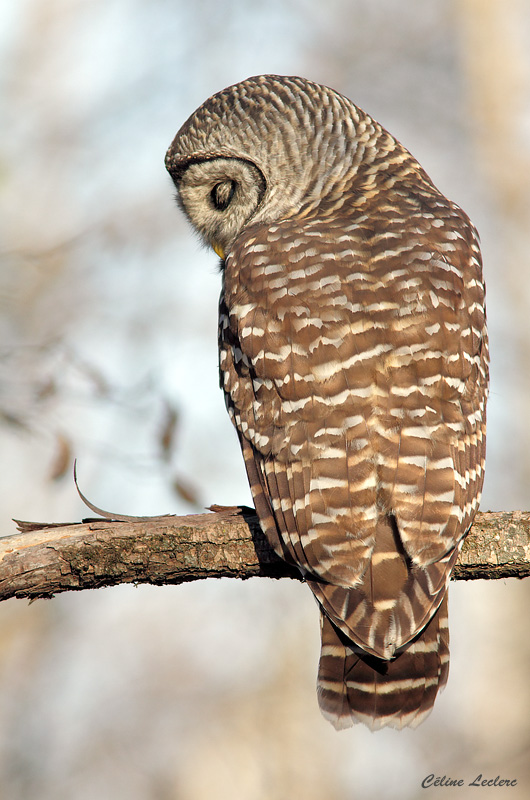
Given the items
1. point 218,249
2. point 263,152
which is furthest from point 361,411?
point 218,249

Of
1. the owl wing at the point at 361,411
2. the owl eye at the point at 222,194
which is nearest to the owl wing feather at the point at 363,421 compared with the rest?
the owl wing at the point at 361,411

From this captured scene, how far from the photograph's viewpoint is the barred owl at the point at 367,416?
10.2 ft

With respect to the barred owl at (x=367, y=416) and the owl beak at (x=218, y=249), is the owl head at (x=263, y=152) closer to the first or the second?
the owl beak at (x=218, y=249)

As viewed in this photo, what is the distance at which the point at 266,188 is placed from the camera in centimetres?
503

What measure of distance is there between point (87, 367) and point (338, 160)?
89.3 inches

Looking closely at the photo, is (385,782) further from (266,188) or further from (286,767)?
(266,188)

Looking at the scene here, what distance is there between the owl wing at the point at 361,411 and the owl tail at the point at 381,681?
0.20m

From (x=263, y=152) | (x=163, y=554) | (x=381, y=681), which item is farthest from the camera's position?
(x=263, y=152)

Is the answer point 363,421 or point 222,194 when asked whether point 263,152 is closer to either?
point 222,194

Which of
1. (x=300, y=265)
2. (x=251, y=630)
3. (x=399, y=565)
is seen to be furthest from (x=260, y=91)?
(x=251, y=630)

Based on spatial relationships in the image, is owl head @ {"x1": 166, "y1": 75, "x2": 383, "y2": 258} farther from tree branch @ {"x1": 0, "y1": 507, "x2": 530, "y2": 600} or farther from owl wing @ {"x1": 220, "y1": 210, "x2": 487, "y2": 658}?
tree branch @ {"x1": 0, "y1": 507, "x2": 530, "y2": 600}

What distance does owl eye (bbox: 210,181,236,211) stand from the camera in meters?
5.35

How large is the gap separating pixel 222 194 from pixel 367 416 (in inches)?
106

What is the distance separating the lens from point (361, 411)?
3266mm
